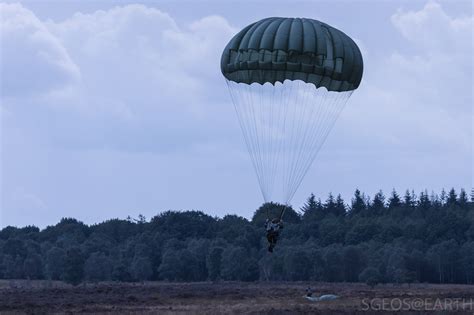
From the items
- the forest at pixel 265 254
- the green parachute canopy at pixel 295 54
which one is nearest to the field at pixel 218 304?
the green parachute canopy at pixel 295 54

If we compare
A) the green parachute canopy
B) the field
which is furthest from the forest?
the green parachute canopy

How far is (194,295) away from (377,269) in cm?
4064

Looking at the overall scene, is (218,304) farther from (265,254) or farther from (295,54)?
(265,254)

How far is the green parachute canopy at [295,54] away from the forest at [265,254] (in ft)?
209

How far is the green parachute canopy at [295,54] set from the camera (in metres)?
44.1

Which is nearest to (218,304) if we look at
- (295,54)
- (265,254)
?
(295,54)

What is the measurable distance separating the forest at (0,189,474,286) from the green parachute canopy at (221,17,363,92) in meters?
63.8

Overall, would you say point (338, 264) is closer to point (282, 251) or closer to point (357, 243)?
point (282, 251)

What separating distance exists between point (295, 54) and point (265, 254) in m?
98.4

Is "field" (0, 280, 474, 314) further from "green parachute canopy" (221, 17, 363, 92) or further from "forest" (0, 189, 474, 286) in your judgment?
"forest" (0, 189, 474, 286)

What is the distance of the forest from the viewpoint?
12500cm

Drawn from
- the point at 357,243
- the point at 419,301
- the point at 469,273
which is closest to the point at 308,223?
the point at 357,243

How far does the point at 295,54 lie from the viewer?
4419cm

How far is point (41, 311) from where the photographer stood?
200 feet
